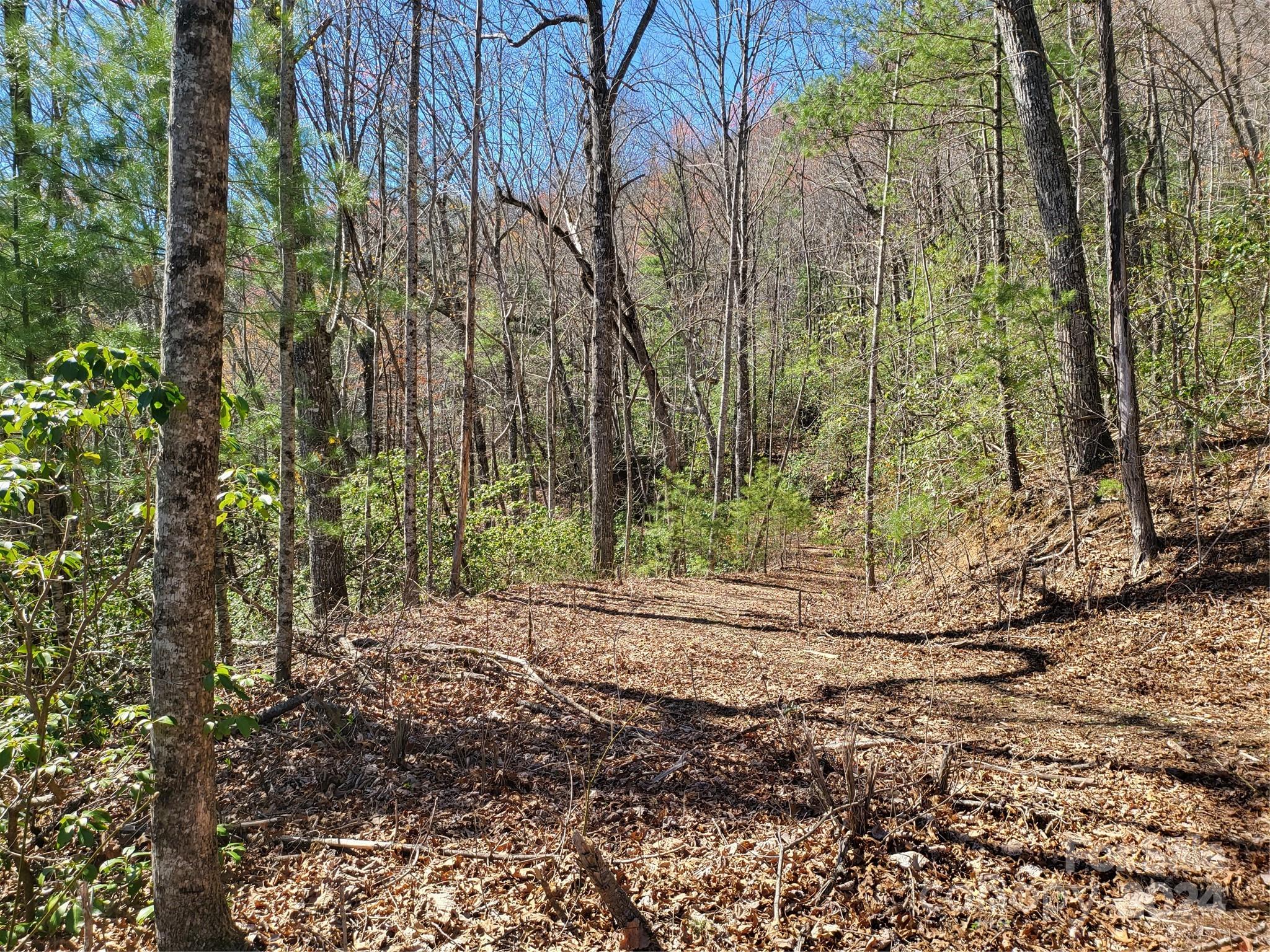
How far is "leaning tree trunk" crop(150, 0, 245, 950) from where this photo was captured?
2361 mm

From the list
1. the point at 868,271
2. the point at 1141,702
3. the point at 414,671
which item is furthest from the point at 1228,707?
the point at 868,271

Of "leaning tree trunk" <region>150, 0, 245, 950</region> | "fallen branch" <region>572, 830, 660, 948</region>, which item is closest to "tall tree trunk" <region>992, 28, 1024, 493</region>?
"fallen branch" <region>572, 830, 660, 948</region>

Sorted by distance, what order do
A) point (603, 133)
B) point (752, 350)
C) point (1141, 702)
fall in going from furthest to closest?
point (752, 350) < point (603, 133) < point (1141, 702)

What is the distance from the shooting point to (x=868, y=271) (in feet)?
70.3

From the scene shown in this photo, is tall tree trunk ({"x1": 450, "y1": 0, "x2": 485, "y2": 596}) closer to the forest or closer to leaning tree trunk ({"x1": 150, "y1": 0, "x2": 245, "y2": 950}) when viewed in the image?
the forest

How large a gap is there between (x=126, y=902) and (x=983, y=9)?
10.9 meters

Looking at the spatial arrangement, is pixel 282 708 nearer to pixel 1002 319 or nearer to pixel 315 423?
pixel 315 423

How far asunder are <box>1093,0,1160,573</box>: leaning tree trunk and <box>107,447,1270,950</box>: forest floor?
0.64m

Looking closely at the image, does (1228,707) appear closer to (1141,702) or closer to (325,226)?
(1141,702)

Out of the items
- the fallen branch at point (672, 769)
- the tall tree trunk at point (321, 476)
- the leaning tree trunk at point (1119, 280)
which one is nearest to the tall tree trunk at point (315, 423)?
the tall tree trunk at point (321, 476)

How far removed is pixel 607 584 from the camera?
9969 mm

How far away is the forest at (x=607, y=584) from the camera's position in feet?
8.28

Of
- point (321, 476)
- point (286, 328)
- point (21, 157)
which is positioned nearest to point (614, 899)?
point (286, 328)

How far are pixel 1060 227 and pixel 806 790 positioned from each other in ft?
20.5
